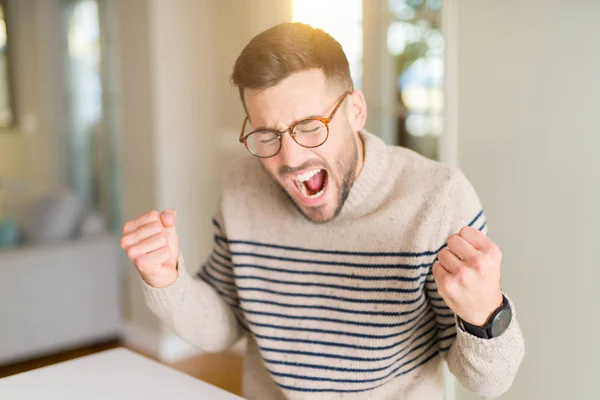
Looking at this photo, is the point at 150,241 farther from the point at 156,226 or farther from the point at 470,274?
the point at 470,274

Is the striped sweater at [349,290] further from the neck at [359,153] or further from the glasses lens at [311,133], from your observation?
the glasses lens at [311,133]

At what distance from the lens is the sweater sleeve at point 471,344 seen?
1082 millimetres

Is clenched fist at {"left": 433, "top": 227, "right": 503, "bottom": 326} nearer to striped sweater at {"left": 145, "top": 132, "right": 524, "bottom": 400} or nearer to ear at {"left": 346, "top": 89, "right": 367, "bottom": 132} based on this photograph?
striped sweater at {"left": 145, "top": 132, "right": 524, "bottom": 400}

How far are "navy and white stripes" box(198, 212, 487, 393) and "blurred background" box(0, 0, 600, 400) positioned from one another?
0.29m

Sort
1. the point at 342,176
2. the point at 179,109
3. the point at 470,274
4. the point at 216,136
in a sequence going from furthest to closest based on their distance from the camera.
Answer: the point at 216,136 < the point at 179,109 < the point at 342,176 < the point at 470,274

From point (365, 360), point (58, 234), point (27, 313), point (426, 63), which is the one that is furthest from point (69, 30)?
point (365, 360)

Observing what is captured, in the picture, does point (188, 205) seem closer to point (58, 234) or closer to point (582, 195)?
point (58, 234)

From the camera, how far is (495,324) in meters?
1.05

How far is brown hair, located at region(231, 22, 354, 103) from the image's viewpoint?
123 cm

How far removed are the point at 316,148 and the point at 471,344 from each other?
432mm

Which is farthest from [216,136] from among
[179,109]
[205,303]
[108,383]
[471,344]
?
[471,344]

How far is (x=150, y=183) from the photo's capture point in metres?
3.61

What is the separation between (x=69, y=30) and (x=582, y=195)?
4.71 m

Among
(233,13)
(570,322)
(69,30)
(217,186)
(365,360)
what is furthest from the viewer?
(69,30)
